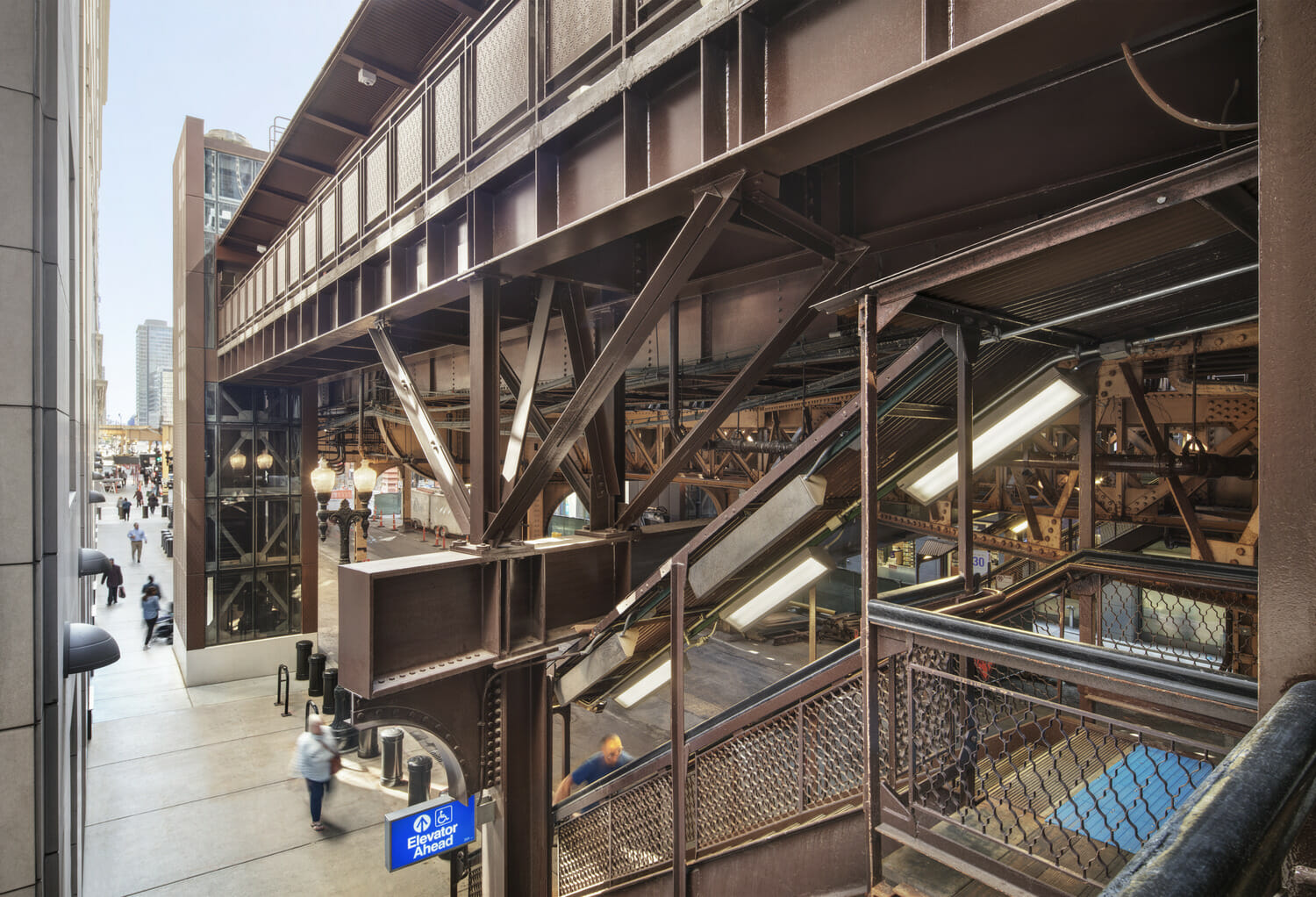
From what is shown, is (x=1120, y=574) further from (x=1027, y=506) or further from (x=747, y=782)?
(x=1027, y=506)

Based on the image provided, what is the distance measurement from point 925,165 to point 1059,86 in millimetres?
955

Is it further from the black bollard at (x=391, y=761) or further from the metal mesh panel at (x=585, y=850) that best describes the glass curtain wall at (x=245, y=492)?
the metal mesh panel at (x=585, y=850)

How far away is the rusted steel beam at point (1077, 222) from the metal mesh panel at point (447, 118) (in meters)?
4.45

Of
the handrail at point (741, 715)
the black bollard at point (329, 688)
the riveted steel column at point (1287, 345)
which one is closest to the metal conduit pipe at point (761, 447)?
the handrail at point (741, 715)

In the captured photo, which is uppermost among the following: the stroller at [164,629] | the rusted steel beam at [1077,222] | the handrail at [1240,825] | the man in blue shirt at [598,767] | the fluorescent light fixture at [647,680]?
the rusted steel beam at [1077,222]

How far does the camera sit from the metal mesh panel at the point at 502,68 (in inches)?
200

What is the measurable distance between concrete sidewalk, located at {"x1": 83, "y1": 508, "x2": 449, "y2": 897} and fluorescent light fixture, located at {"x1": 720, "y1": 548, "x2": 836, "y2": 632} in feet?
19.8

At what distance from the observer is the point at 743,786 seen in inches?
210

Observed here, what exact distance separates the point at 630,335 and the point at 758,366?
1.23 m

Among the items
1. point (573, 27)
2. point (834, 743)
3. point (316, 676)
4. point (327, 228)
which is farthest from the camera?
point (316, 676)

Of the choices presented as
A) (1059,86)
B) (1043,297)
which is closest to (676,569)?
(1043,297)

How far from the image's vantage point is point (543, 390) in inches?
356

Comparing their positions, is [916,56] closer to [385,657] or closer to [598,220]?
[598,220]

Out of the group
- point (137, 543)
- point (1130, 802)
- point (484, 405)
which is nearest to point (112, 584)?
point (137, 543)
